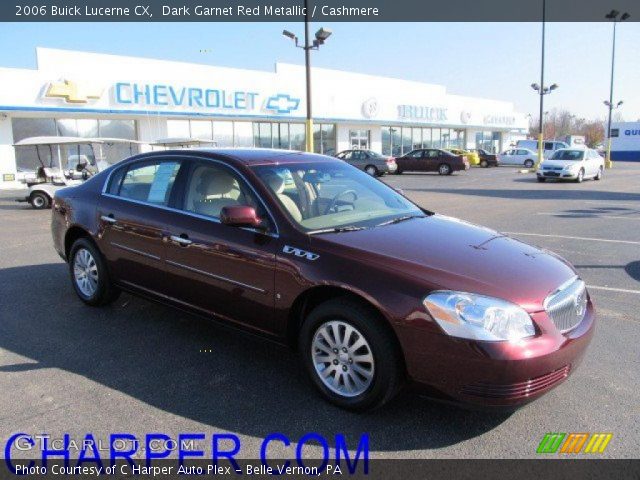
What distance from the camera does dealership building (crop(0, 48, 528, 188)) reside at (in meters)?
24.2

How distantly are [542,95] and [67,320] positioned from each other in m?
35.2

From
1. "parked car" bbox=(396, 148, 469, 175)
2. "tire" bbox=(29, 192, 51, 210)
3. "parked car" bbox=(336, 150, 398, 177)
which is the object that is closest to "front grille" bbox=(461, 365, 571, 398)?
"tire" bbox=(29, 192, 51, 210)

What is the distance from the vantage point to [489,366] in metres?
2.89

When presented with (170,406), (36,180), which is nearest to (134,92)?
(36,180)

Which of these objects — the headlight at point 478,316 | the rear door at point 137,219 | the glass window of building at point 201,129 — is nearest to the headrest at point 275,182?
the rear door at point 137,219

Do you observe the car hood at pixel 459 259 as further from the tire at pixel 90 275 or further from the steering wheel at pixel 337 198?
the tire at pixel 90 275

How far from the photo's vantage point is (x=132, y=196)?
497 cm

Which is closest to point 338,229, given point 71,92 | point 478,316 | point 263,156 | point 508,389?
point 263,156

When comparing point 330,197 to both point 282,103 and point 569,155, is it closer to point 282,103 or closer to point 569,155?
point 569,155

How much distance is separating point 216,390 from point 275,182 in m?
1.56

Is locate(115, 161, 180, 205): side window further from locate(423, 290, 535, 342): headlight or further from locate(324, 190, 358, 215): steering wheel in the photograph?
locate(423, 290, 535, 342): headlight

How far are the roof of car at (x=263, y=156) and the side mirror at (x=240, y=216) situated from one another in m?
0.60

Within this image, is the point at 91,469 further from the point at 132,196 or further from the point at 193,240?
the point at 132,196

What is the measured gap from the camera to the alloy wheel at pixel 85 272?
5.29 metres
